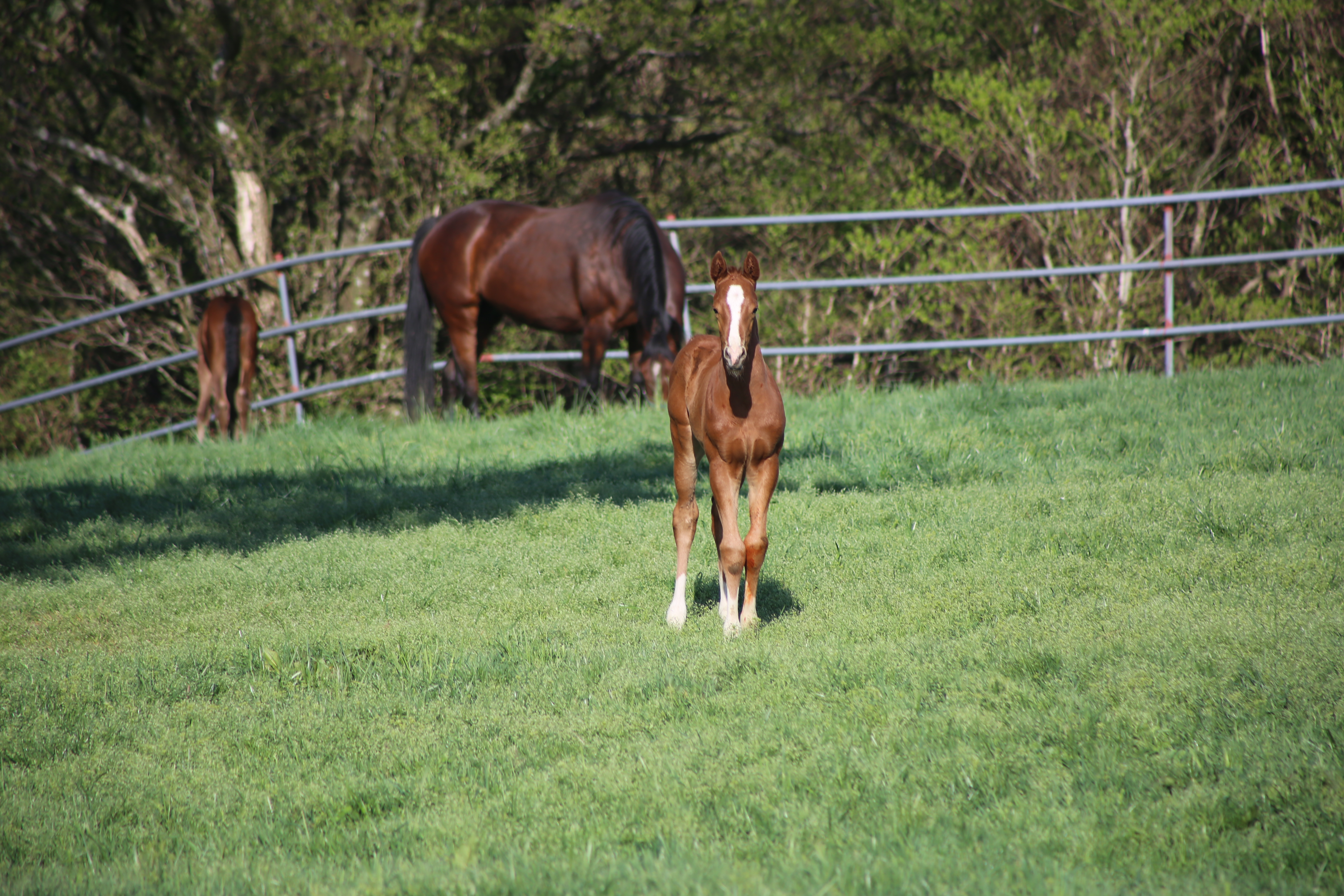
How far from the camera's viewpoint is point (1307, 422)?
23.5ft

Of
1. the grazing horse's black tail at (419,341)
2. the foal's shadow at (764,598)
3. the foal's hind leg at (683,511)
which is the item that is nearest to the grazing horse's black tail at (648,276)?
the grazing horse's black tail at (419,341)

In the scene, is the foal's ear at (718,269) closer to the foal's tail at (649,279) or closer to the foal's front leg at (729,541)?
the foal's front leg at (729,541)

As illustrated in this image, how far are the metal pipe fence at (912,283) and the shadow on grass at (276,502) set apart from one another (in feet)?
8.29

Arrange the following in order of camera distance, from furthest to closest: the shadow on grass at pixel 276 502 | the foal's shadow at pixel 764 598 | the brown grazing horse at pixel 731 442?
the shadow on grass at pixel 276 502 → the foal's shadow at pixel 764 598 → the brown grazing horse at pixel 731 442

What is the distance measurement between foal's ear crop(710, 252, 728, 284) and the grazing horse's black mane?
14.9 ft

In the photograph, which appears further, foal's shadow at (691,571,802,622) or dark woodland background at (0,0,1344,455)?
dark woodland background at (0,0,1344,455)

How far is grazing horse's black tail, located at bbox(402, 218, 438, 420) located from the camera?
1080cm

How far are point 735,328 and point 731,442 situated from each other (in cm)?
59

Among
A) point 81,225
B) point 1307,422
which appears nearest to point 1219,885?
point 1307,422

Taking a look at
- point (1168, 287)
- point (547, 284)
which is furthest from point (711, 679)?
point (1168, 287)

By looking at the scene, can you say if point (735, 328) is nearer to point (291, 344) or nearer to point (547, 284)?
point (547, 284)

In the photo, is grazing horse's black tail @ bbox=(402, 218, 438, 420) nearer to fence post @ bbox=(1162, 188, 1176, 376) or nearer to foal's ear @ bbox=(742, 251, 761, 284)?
foal's ear @ bbox=(742, 251, 761, 284)

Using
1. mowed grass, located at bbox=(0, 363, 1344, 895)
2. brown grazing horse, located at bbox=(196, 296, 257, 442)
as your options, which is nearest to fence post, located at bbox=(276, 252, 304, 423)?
brown grazing horse, located at bbox=(196, 296, 257, 442)

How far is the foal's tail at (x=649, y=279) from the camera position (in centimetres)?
927
